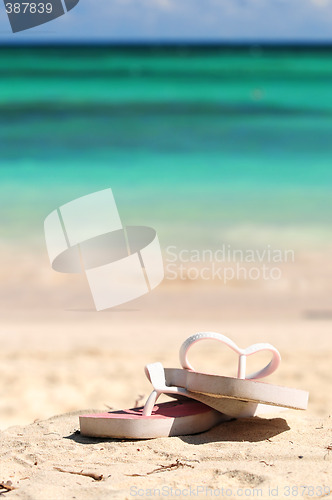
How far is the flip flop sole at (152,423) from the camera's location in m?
2.16

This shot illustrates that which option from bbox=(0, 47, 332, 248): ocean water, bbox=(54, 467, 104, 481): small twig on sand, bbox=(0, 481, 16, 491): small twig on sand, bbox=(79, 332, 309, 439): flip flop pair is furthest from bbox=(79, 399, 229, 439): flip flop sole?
bbox=(0, 47, 332, 248): ocean water

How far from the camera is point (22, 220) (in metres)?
6.80

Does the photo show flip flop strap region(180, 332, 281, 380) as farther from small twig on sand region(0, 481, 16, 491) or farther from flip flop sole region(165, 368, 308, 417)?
small twig on sand region(0, 481, 16, 491)

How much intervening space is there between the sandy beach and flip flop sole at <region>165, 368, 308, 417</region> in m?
0.11

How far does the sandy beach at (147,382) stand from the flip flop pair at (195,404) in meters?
0.04

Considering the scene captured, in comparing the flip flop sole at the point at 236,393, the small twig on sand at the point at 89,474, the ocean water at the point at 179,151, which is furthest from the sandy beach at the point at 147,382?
the ocean water at the point at 179,151

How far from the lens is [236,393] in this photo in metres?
2.10

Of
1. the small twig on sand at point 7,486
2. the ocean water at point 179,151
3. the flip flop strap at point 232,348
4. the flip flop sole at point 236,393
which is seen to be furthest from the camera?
the ocean water at point 179,151

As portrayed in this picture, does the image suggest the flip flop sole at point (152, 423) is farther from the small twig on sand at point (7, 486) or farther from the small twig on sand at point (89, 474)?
the small twig on sand at point (7, 486)

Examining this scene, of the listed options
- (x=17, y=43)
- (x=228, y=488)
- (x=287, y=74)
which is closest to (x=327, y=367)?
(x=228, y=488)

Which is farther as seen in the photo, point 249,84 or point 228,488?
point 249,84

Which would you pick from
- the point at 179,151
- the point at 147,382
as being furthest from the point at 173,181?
the point at 147,382

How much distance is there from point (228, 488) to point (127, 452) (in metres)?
0.41

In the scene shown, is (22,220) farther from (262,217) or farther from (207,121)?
(207,121)
